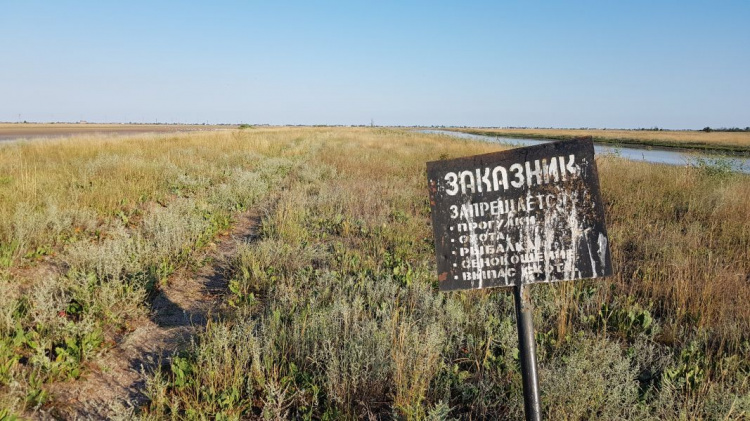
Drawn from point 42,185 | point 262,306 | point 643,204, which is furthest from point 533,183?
point 42,185

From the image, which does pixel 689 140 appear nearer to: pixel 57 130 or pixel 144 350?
pixel 144 350

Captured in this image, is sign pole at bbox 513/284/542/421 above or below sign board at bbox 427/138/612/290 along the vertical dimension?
below

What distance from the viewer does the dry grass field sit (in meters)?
2.59

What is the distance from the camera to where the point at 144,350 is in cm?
328

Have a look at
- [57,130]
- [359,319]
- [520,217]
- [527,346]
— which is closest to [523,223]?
[520,217]

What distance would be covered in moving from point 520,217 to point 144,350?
127 inches

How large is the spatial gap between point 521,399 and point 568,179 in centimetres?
159

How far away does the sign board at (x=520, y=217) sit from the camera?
206 centimetres

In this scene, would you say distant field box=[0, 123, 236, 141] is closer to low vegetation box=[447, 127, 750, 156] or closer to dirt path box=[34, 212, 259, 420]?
dirt path box=[34, 212, 259, 420]

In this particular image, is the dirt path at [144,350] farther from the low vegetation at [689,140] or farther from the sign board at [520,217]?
the low vegetation at [689,140]

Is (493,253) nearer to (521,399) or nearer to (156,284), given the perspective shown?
(521,399)

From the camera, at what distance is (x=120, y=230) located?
→ 5469mm

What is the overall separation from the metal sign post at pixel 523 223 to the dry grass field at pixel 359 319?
2.59ft

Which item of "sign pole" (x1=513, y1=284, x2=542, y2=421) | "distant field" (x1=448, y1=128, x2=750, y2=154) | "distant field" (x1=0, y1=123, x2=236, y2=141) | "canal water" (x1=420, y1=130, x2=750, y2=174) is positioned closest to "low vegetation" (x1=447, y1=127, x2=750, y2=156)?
"distant field" (x1=448, y1=128, x2=750, y2=154)
